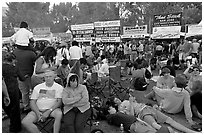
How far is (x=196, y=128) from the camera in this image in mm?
3447

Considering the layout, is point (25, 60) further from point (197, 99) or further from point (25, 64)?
point (197, 99)

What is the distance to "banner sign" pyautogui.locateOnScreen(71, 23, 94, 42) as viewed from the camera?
8.78 meters

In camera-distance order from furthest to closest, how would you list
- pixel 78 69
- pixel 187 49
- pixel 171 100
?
pixel 187 49, pixel 78 69, pixel 171 100

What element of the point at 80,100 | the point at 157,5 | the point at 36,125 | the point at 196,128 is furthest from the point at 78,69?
the point at 157,5

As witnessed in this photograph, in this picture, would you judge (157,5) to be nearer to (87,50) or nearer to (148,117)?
(87,50)

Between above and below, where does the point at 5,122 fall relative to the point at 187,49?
below

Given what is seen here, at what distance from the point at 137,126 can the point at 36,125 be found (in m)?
1.42

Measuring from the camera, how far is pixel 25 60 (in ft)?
12.6

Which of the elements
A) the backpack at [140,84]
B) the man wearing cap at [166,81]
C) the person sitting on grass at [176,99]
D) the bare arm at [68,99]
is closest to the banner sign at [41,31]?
the backpack at [140,84]

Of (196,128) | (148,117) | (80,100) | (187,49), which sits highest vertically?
(187,49)

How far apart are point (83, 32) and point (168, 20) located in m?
5.32

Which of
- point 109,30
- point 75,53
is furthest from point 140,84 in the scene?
point 109,30

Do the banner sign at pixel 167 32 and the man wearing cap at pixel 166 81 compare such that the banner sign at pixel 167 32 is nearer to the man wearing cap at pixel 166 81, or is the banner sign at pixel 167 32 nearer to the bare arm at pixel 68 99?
the man wearing cap at pixel 166 81

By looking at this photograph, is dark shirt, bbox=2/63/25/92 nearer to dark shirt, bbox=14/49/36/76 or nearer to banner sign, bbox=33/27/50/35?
dark shirt, bbox=14/49/36/76
